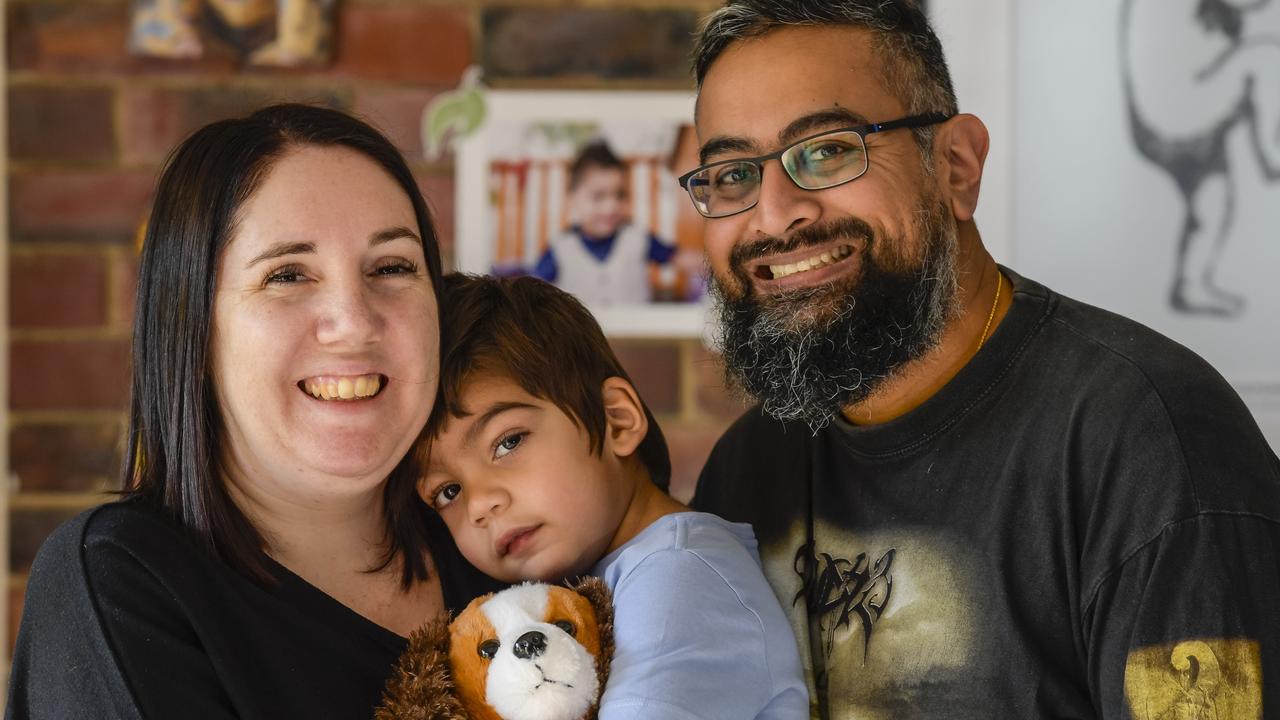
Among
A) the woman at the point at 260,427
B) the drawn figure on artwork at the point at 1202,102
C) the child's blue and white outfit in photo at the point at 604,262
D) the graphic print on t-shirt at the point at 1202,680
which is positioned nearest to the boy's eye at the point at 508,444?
the woman at the point at 260,427

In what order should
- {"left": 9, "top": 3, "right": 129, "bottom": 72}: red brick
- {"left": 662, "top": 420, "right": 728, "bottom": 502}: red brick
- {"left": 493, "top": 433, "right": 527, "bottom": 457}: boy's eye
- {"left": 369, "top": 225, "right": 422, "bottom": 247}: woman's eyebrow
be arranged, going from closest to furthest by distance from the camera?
{"left": 369, "top": 225, "right": 422, "bottom": 247}: woman's eyebrow, {"left": 493, "top": 433, "right": 527, "bottom": 457}: boy's eye, {"left": 9, "top": 3, "right": 129, "bottom": 72}: red brick, {"left": 662, "top": 420, "right": 728, "bottom": 502}: red brick

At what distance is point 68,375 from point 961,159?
177cm

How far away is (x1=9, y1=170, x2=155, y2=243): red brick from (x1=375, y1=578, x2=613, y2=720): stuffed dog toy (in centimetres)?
142

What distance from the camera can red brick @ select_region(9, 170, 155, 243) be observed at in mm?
2414

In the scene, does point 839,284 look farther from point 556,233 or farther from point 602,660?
point 556,233

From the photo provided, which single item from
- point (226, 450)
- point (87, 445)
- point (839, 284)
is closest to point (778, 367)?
point (839, 284)

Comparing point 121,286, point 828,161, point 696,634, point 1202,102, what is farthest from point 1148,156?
point 121,286

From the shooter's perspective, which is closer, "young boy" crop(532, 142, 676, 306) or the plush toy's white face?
the plush toy's white face

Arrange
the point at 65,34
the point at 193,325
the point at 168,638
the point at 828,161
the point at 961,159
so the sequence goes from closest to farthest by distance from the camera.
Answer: the point at 168,638, the point at 193,325, the point at 828,161, the point at 961,159, the point at 65,34

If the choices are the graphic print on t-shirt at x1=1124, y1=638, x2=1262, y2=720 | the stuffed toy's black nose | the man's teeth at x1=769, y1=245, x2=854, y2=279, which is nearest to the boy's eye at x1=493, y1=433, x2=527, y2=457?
the stuffed toy's black nose

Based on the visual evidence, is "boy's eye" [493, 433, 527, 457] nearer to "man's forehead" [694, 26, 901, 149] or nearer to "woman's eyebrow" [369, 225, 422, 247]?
"woman's eyebrow" [369, 225, 422, 247]

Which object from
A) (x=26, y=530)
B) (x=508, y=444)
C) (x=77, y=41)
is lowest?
(x=26, y=530)

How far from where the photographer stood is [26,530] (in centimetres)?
242

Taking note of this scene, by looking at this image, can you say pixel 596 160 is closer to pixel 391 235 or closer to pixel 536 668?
pixel 391 235
